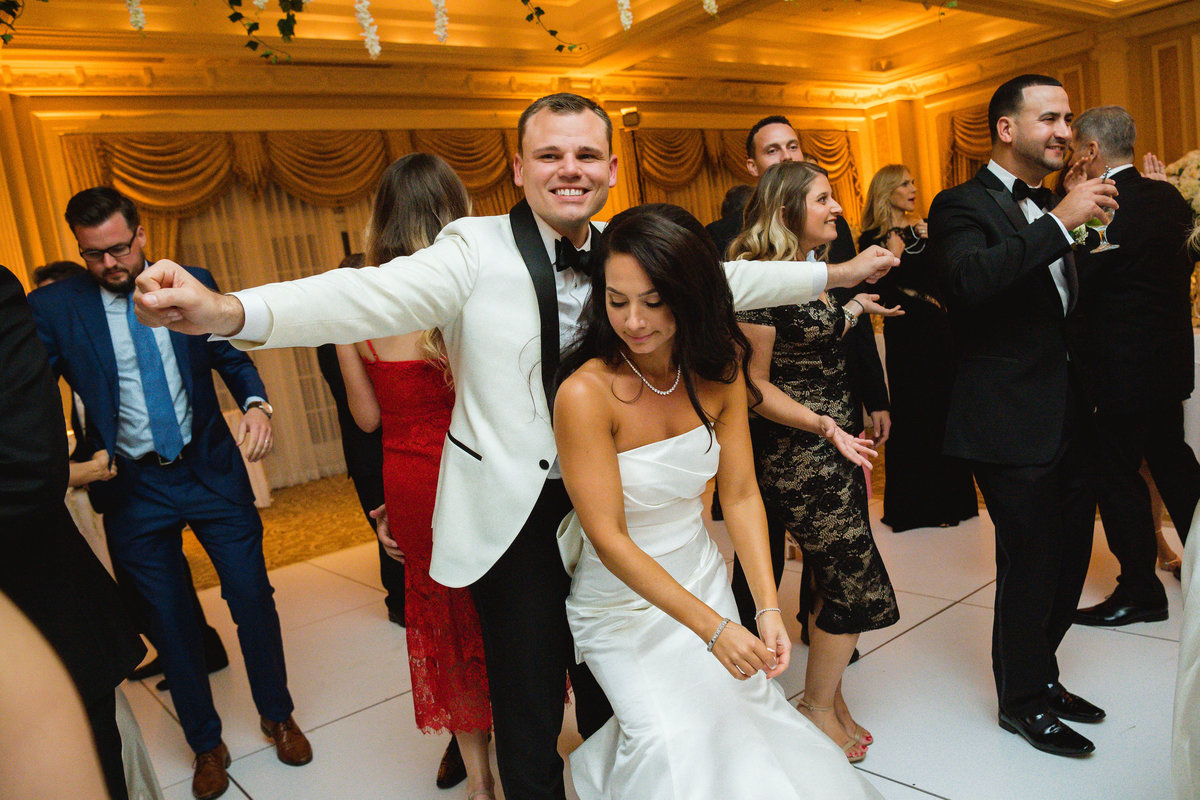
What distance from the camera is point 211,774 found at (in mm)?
2590

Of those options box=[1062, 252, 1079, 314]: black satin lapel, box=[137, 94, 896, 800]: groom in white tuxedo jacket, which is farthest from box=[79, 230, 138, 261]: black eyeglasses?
box=[1062, 252, 1079, 314]: black satin lapel

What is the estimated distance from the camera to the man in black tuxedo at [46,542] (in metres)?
1.20

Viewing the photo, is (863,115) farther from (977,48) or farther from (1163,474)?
(1163,474)

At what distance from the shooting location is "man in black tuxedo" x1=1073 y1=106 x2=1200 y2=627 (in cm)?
292

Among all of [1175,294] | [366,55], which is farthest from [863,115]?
[1175,294]

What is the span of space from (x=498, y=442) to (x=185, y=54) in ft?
20.8

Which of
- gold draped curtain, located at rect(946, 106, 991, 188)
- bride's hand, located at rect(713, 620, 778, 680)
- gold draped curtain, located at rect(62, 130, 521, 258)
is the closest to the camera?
bride's hand, located at rect(713, 620, 778, 680)

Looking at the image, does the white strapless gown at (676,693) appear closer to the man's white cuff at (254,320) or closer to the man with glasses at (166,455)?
the man's white cuff at (254,320)

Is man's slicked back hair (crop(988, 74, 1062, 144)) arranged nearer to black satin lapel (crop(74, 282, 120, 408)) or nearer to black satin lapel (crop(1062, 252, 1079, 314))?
black satin lapel (crop(1062, 252, 1079, 314))

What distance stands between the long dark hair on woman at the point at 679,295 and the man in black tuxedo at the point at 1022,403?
2.69ft

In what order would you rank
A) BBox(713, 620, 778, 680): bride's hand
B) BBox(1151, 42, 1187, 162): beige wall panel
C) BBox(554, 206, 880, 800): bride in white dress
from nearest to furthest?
BBox(713, 620, 778, 680): bride's hand < BBox(554, 206, 880, 800): bride in white dress < BBox(1151, 42, 1187, 162): beige wall panel

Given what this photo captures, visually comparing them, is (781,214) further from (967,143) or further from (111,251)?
(967,143)

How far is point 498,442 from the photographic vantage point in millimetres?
1716

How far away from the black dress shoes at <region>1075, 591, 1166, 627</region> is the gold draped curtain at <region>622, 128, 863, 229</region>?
23.7ft
